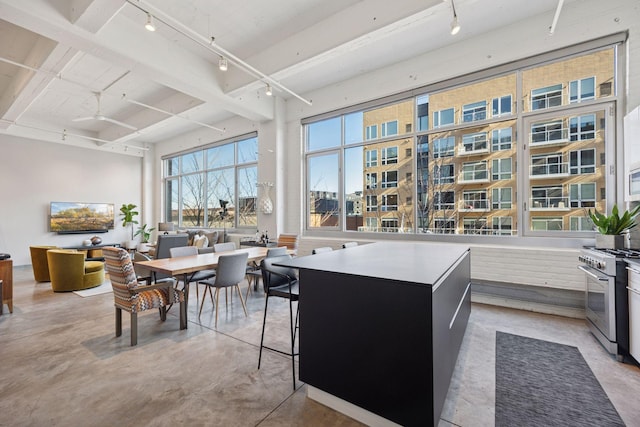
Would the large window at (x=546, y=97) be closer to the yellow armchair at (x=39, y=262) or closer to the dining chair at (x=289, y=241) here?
the dining chair at (x=289, y=241)

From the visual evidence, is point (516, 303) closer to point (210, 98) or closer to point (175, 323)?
point (175, 323)

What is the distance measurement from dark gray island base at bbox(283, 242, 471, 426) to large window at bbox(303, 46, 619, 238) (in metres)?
2.74

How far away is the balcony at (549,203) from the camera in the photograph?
3850mm

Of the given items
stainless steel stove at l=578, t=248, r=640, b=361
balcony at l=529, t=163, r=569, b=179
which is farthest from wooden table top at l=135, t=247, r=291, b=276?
balcony at l=529, t=163, r=569, b=179

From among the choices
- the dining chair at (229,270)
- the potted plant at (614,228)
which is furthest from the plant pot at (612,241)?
the dining chair at (229,270)

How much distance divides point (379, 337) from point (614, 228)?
320 cm

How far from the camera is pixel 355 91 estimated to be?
5.54 m

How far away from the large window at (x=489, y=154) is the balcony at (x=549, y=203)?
0.04 ft

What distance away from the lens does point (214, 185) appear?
8.65 metres

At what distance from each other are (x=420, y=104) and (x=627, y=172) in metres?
2.83

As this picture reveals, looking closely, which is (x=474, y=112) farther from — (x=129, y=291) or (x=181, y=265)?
(x=129, y=291)

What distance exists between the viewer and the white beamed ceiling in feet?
11.3

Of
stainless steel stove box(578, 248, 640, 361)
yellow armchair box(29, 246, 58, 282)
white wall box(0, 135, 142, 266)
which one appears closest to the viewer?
stainless steel stove box(578, 248, 640, 361)

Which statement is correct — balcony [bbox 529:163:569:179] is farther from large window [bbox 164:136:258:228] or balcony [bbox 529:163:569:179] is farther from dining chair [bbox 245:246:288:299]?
large window [bbox 164:136:258:228]
